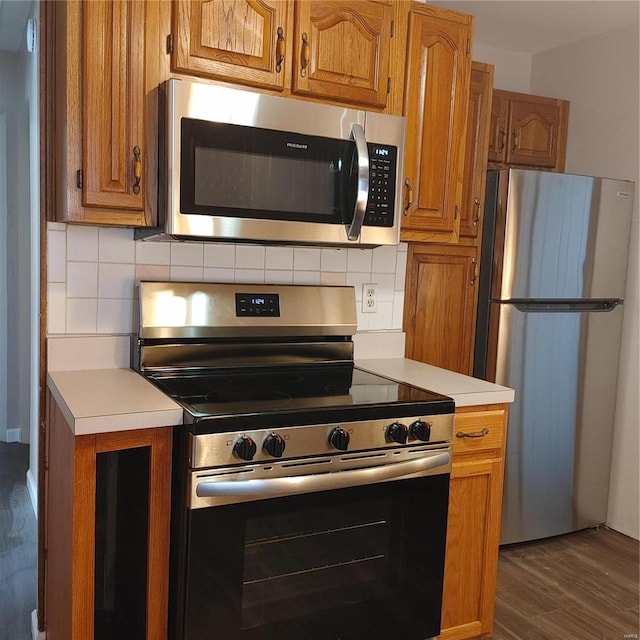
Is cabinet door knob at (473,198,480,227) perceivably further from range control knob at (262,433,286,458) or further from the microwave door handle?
range control knob at (262,433,286,458)

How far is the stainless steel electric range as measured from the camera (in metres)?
1.62

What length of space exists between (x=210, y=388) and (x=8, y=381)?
2.86 m

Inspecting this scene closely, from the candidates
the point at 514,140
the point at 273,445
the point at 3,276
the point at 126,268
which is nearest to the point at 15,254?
the point at 3,276

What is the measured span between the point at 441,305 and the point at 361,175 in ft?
3.35

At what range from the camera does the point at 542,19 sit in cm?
313

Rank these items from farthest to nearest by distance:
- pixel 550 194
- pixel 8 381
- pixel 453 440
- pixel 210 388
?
pixel 8 381
pixel 550 194
pixel 453 440
pixel 210 388

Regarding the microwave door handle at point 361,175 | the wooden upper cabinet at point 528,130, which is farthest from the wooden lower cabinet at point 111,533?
the wooden upper cabinet at point 528,130

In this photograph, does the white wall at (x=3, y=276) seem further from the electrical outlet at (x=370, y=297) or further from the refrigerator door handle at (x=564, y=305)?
the refrigerator door handle at (x=564, y=305)

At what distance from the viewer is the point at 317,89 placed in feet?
6.72

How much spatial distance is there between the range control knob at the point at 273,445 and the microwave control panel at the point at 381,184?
778 mm

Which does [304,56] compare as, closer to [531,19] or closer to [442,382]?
[442,382]

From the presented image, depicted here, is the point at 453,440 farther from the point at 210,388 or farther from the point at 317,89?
the point at 317,89

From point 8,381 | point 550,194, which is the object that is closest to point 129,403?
point 550,194

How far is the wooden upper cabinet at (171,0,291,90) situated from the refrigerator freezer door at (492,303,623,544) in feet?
4.72
